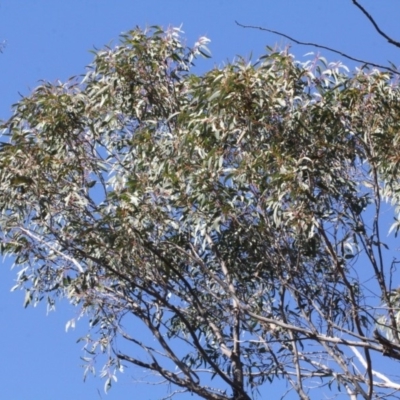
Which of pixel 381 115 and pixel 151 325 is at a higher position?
pixel 381 115

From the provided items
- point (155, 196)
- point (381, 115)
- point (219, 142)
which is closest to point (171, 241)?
point (155, 196)

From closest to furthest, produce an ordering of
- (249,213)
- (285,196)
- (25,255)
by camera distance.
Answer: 1. (285,196)
2. (249,213)
3. (25,255)

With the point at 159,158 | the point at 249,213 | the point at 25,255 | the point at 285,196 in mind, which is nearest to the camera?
the point at 285,196

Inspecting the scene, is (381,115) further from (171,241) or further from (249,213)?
(171,241)

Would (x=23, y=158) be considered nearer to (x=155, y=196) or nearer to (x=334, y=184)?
(x=155, y=196)

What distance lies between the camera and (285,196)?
5730 mm

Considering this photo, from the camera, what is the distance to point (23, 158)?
261 inches

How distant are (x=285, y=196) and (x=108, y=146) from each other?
2.12 meters

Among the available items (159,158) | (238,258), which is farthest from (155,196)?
(238,258)

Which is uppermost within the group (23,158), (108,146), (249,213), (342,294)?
(108,146)

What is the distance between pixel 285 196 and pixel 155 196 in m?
1.09

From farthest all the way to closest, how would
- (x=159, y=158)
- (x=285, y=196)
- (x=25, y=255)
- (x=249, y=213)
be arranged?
1. (x=25, y=255)
2. (x=159, y=158)
3. (x=249, y=213)
4. (x=285, y=196)

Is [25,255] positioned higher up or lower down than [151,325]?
higher up

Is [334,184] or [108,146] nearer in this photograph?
[334,184]
